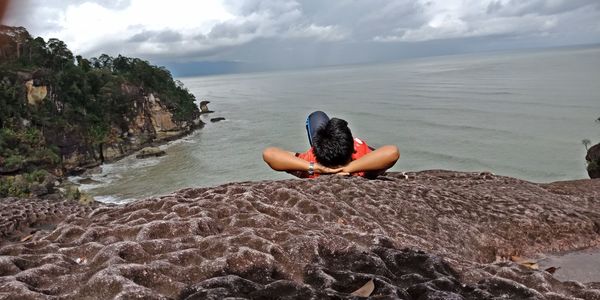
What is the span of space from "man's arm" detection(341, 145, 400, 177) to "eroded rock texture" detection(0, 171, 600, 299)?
162 mm

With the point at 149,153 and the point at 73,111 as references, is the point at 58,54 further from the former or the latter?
the point at 149,153

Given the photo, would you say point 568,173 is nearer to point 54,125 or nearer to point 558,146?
point 558,146

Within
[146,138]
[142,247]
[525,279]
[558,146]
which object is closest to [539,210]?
[525,279]

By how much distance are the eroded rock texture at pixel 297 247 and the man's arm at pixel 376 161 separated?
162 millimetres

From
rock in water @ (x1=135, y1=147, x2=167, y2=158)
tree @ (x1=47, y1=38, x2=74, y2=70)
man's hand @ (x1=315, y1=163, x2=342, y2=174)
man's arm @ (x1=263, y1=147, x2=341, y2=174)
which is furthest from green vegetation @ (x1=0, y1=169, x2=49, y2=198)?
man's hand @ (x1=315, y1=163, x2=342, y2=174)

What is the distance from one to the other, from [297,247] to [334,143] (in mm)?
2001

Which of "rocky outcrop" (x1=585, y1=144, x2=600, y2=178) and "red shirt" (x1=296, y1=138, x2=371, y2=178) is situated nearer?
"red shirt" (x1=296, y1=138, x2=371, y2=178)

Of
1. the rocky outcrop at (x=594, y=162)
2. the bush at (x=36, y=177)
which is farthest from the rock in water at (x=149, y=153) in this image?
the rocky outcrop at (x=594, y=162)

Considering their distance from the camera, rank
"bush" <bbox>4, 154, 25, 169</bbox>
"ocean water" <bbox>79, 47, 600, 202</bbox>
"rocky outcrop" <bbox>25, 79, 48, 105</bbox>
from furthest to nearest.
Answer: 1. "rocky outcrop" <bbox>25, 79, 48, 105</bbox>
2. "ocean water" <bbox>79, 47, 600, 202</bbox>
3. "bush" <bbox>4, 154, 25, 169</bbox>

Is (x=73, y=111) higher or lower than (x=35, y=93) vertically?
lower

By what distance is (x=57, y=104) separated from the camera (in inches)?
2181

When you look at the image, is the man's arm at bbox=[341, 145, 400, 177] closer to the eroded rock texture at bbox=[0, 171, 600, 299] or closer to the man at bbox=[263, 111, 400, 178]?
the man at bbox=[263, 111, 400, 178]

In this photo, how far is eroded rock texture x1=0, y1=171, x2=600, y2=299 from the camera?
9.07 ft

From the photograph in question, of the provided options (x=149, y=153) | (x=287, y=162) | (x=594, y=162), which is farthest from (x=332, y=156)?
(x=149, y=153)
